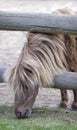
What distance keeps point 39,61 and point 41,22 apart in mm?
447

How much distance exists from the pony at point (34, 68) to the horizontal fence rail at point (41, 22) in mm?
206

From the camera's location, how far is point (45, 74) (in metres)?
5.65

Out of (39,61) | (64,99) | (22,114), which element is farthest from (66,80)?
(64,99)

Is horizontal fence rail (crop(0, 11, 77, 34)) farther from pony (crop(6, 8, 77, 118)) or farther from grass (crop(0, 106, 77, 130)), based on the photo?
grass (crop(0, 106, 77, 130))

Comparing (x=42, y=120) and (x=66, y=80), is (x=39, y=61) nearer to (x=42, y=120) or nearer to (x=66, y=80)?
(x=66, y=80)

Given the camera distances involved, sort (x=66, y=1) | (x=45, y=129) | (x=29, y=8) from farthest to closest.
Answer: (x=66, y=1) < (x=29, y=8) < (x=45, y=129)

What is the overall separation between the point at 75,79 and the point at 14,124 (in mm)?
849

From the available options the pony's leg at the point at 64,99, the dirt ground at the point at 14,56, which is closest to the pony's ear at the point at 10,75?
the dirt ground at the point at 14,56

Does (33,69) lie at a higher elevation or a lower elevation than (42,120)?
higher

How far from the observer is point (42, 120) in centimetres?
566

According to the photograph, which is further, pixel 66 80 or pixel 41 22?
pixel 66 80

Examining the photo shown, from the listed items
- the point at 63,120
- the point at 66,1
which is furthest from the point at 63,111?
the point at 66,1

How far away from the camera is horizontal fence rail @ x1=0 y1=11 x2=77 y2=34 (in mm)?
5473

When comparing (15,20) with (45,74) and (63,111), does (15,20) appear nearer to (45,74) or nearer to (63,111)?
(45,74)
